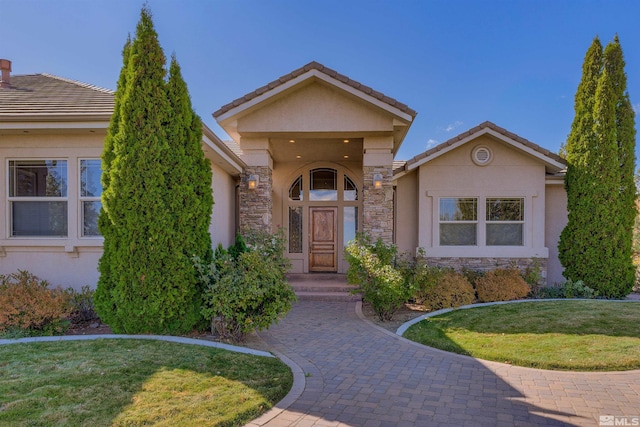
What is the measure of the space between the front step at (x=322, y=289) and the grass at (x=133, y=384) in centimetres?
470

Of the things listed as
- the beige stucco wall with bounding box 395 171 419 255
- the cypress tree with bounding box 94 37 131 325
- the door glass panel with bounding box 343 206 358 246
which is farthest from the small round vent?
the cypress tree with bounding box 94 37 131 325

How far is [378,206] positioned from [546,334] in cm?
500

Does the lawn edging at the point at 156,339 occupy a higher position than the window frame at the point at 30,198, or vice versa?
the window frame at the point at 30,198

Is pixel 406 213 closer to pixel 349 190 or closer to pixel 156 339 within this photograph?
pixel 349 190

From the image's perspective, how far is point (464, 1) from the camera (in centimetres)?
1241

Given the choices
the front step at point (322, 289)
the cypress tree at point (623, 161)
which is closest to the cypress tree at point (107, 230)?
the front step at point (322, 289)

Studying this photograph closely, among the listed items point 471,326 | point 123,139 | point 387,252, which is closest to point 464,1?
point 387,252

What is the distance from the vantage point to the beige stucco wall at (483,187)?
10992 mm

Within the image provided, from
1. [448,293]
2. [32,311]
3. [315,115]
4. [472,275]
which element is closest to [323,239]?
[315,115]

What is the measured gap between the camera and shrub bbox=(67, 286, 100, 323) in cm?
682

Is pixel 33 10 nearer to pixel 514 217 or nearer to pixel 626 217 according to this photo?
pixel 514 217

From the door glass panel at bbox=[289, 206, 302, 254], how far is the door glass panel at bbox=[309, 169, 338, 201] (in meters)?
0.73

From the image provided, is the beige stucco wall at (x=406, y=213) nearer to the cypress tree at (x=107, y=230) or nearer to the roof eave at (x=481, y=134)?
the roof eave at (x=481, y=134)

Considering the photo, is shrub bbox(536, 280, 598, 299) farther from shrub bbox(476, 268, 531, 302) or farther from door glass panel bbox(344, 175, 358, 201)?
door glass panel bbox(344, 175, 358, 201)
